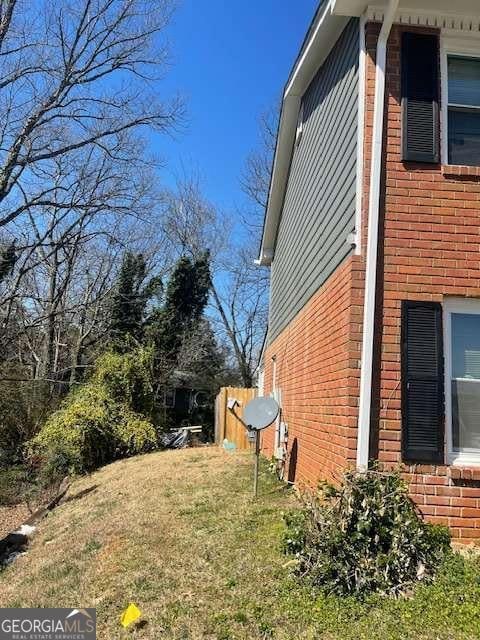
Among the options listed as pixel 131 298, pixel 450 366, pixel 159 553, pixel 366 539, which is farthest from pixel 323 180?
pixel 131 298

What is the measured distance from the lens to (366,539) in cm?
421

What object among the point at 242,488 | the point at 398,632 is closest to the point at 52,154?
the point at 242,488

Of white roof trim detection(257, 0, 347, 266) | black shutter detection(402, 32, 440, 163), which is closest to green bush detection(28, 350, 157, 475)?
white roof trim detection(257, 0, 347, 266)

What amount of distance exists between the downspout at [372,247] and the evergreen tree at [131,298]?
18146 millimetres

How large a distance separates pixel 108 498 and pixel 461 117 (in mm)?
7375

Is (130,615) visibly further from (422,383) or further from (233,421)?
(233,421)

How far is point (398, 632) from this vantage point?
134 inches

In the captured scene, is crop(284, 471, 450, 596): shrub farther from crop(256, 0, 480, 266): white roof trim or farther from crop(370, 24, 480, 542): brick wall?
crop(256, 0, 480, 266): white roof trim

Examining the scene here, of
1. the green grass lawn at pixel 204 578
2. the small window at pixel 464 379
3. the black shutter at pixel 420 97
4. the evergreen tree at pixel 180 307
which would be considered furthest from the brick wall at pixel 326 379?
the evergreen tree at pixel 180 307

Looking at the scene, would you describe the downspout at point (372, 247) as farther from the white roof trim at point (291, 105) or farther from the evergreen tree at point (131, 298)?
the evergreen tree at point (131, 298)

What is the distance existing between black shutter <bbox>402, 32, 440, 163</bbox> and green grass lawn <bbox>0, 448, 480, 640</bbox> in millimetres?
3716

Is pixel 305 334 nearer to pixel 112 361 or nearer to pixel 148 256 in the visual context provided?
pixel 112 361

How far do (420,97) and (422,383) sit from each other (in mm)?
2815

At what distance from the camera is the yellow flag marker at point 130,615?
3.99 meters
